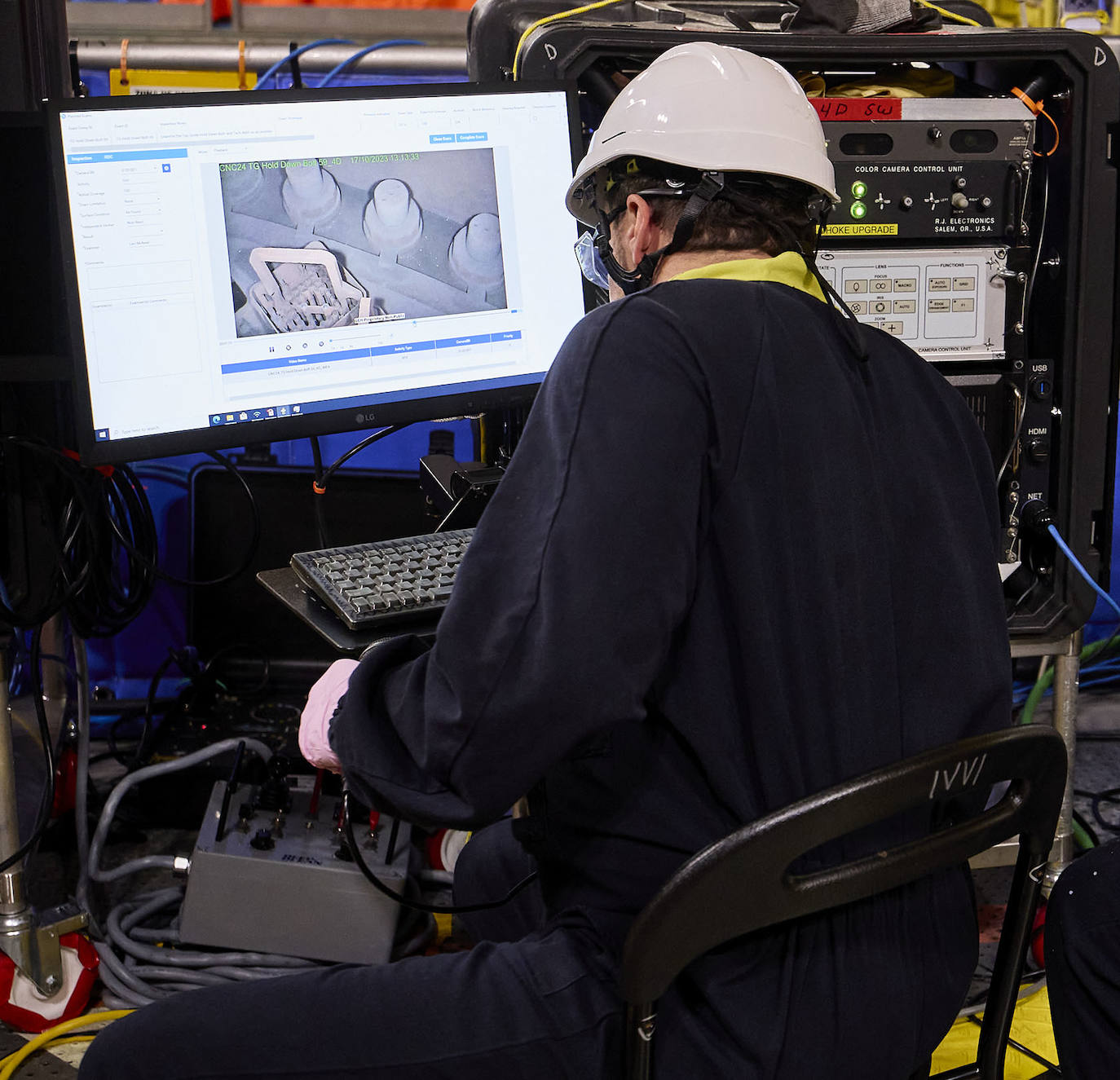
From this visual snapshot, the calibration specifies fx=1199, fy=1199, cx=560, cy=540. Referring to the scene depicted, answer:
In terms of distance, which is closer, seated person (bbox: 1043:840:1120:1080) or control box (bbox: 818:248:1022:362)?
seated person (bbox: 1043:840:1120:1080)

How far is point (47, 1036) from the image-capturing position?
1.64m

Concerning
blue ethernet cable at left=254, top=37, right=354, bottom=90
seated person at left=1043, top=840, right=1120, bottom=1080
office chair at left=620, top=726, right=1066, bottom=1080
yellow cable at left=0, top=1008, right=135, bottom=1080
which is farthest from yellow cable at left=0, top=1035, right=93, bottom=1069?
blue ethernet cable at left=254, top=37, right=354, bottom=90

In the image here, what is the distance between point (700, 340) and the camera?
2.83 feet

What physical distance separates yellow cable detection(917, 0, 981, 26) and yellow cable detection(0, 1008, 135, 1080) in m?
1.74

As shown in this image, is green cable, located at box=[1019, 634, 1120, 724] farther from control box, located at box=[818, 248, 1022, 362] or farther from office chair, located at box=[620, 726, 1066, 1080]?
office chair, located at box=[620, 726, 1066, 1080]

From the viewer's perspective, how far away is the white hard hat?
3.28 ft

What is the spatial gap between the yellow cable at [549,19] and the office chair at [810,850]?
1.07 m

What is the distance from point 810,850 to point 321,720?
0.45m

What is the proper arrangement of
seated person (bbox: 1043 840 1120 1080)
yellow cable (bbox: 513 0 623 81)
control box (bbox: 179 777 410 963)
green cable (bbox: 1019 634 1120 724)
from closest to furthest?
seated person (bbox: 1043 840 1120 1080)
yellow cable (bbox: 513 0 623 81)
control box (bbox: 179 777 410 963)
green cable (bbox: 1019 634 1120 724)

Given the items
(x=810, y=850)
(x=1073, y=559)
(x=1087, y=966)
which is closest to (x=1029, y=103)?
(x=1073, y=559)

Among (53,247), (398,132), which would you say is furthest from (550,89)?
(53,247)

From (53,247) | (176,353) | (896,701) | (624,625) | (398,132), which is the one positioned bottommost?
(896,701)

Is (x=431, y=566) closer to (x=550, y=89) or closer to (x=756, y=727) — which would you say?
(x=756, y=727)

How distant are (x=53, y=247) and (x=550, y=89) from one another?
667 mm
